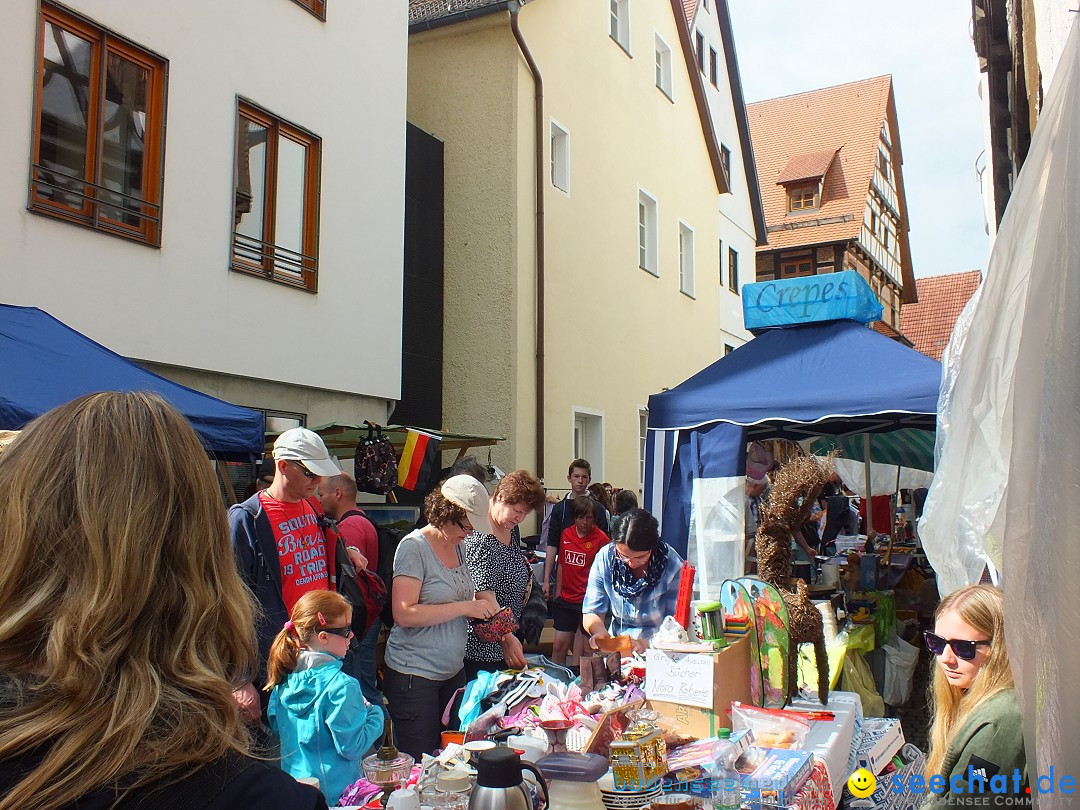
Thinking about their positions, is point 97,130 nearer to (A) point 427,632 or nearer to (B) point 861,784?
(A) point 427,632

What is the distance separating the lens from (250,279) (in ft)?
27.1

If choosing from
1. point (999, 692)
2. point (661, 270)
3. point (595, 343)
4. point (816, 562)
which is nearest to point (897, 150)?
point (661, 270)

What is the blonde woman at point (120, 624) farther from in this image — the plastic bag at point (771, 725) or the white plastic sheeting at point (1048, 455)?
A: the plastic bag at point (771, 725)

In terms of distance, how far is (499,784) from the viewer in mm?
2258

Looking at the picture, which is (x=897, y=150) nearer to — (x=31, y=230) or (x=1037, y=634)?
(x=31, y=230)

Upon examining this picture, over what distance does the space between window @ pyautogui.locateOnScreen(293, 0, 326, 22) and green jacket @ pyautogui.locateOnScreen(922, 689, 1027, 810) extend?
8864 millimetres

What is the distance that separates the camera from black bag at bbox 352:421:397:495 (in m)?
7.99

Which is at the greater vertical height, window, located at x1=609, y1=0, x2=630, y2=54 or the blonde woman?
window, located at x1=609, y1=0, x2=630, y2=54

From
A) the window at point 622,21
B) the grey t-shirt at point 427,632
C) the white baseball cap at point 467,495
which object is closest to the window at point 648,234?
the window at point 622,21

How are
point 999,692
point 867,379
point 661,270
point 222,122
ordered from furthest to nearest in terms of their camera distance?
point 661,270 → point 222,122 → point 867,379 → point 999,692

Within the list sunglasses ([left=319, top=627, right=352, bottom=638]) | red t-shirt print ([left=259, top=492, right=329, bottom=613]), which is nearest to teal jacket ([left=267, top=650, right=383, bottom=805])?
sunglasses ([left=319, top=627, right=352, bottom=638])

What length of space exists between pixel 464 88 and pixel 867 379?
8091 mm

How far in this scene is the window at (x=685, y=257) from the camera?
681 inches

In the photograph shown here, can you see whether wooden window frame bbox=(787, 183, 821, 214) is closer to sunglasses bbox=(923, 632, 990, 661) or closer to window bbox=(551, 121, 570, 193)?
window bbox=(551, 121, 570, 193)
